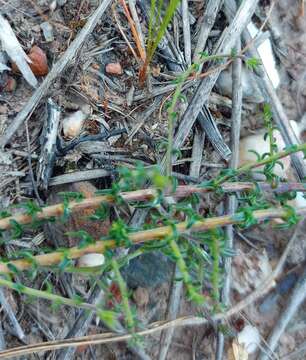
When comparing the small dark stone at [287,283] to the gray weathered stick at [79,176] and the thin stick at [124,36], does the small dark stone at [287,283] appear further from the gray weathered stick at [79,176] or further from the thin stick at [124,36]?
the thin stick at [124,36]

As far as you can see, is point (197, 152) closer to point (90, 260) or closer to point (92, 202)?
point (90, 260)

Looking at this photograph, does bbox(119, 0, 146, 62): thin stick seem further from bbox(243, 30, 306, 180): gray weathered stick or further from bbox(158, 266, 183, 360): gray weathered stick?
bbox(158, 266, 183, 360): gray weathered stick

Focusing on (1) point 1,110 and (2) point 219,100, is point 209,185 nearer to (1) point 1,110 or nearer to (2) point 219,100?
(2) point 219,100

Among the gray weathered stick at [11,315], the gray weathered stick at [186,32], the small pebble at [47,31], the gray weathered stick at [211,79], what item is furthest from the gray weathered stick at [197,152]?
the gray weathered stick at [11,315]

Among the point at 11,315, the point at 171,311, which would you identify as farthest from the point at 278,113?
the point at 11,315

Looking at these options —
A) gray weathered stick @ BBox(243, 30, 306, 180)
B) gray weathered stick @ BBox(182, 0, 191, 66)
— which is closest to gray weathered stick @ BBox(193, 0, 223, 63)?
gray weathered stick @ BBox(182, 0, 191, 66)

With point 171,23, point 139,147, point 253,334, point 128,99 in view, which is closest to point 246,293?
point 253,334

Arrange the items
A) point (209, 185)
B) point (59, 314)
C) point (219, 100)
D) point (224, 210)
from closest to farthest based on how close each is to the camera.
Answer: point (209, 185) → point (59, 314) → point (224, 210) → point (219, 100)
